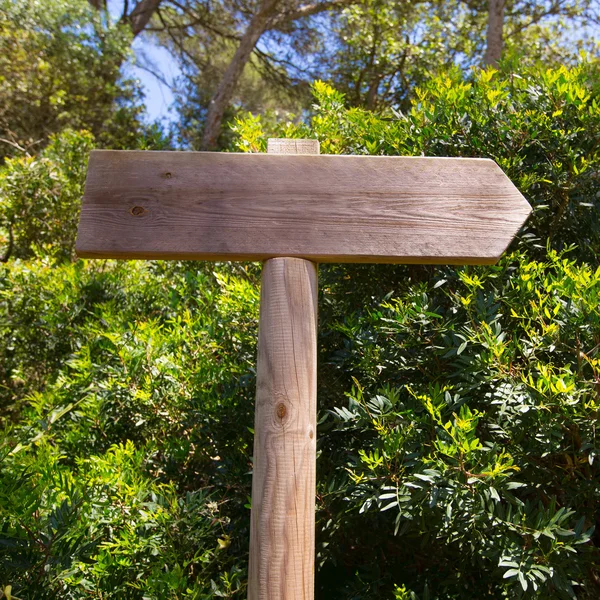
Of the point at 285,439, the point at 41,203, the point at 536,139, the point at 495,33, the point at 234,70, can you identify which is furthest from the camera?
the point at 234,70

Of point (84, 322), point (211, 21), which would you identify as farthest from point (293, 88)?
point (84, 322)

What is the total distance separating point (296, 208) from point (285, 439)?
0.64 metres

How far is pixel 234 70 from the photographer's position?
845 centimetres

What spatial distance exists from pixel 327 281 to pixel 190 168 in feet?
3.12

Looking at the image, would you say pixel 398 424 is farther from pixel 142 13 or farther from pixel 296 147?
pixel 142 13

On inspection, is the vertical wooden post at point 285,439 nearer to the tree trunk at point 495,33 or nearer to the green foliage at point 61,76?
the tree trunk at point 495,33

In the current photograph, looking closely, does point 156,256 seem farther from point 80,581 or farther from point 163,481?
point 163,481

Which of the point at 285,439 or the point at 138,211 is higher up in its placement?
the point at 138,211

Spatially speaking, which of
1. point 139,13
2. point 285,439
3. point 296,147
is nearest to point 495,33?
point 296,147

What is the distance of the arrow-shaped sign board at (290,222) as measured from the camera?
1744 millimetres

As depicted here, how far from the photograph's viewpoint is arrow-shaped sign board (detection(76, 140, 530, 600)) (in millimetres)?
1744

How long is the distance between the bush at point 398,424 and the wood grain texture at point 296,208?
372mm

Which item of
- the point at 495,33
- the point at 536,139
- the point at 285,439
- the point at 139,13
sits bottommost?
the point at 285,439

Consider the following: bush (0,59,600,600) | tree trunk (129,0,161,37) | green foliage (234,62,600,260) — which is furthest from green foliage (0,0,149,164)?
green foliage (234,62,600,260)
